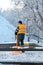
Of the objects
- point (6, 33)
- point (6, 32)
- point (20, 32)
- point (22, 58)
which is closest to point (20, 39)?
point (20, 32)

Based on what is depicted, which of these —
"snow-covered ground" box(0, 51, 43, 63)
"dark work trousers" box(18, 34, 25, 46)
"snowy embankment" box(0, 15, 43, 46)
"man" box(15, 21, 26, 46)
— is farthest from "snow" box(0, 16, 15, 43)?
"snow-covered ground" box(0, 51, 43, 63)

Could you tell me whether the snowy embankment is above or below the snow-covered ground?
below

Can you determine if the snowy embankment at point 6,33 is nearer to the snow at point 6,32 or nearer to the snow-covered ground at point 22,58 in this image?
the snow at point 6,32

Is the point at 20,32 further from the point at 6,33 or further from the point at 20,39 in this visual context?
the point at 6,33

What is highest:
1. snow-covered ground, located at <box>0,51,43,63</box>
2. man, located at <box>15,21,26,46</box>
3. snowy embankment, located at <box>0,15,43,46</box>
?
man, located at <box>15,21,26,46</box>

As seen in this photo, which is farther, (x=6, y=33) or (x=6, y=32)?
(x=6, y=32)

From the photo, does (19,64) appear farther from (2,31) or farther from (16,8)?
(16,8)

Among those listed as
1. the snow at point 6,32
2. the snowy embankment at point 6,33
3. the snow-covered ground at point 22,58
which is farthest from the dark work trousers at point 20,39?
the snow at point 6,32

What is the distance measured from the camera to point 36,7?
33.4 meters

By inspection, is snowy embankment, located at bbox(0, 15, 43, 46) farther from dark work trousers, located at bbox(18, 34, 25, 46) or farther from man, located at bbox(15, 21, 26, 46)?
man, located at bbox(15, 21, 26, 46)

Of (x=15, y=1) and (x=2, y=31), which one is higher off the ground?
(x=15, y=1)

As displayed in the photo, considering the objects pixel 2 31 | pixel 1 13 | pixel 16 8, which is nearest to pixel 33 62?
pixel 2 31

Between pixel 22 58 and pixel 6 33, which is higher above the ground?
pixel 22 58

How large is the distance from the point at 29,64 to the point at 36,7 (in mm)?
24199
